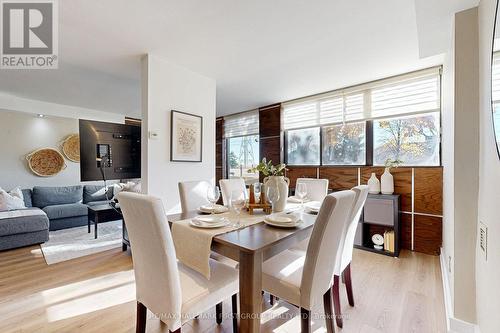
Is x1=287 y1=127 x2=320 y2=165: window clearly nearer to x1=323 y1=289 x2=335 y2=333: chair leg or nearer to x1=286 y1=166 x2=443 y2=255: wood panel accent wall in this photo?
x1=286 y1=166 x2=443 y2=255: wood panel accent wall

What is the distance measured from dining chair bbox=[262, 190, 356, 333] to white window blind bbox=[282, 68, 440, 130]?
2.44m

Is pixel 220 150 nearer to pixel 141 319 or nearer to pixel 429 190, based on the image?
pixel 429 190

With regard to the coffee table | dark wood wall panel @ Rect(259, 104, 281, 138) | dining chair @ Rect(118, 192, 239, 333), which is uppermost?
dark wood wall panel @ Rect(259, 104, 281, 138)

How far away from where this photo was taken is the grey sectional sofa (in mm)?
2957

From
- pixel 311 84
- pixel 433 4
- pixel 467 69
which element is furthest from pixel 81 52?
pixel 467 69

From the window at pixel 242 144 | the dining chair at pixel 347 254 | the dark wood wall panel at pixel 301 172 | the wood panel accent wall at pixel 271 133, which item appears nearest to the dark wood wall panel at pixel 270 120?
the wood panel accent wall at pixel 271 133

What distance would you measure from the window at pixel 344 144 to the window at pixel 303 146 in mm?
177

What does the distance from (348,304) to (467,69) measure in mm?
1874

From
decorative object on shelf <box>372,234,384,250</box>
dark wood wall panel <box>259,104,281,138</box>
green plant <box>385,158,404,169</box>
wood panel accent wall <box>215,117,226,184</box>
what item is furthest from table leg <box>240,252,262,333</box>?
wood panel accent wall <box>215,117,226,184</box>

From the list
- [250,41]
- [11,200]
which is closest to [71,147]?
[11,200]

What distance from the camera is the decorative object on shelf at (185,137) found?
2.81 m

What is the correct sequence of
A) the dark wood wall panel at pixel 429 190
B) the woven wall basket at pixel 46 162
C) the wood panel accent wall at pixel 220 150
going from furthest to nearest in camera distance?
the wood panel accent wall at pixel 220 150 < the woven wall basket at pixel 46 162 < the dark wood wall panel at pixel 429 190

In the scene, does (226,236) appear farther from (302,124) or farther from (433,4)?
(302,124)

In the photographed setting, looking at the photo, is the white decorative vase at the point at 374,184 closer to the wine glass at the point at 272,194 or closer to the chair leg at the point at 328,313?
the wine glass at the point at 272,194
